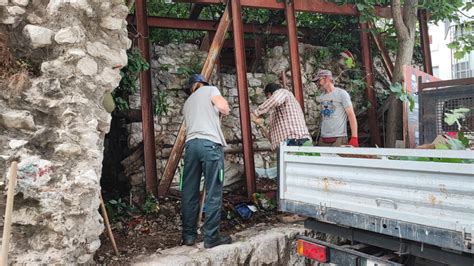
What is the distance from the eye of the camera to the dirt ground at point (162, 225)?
3.22 meters

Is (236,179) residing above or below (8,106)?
below

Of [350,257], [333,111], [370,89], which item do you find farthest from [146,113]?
[370,89]

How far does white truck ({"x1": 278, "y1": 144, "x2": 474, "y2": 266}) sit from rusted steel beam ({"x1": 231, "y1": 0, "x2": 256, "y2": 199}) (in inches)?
67.4

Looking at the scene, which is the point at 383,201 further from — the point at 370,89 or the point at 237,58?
the point at 370,89

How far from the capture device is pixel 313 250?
2697 mm

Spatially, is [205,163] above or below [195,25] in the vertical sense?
below

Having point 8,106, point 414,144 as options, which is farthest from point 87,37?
point 414,144

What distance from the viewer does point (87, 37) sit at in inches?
111

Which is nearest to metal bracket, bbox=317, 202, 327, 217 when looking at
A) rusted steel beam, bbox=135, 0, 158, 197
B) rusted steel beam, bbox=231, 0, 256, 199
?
rusted steel beam, bbox=231, 0, 256, 199

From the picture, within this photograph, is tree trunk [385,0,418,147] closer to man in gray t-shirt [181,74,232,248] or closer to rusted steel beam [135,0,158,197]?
man in gray t-shirt [181,74,232,248]

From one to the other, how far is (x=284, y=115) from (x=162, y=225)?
173cm

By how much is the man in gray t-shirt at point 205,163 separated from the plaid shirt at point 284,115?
76 centimetres

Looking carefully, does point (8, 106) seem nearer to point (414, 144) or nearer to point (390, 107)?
point (414, 144)

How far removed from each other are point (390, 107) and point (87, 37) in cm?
467
